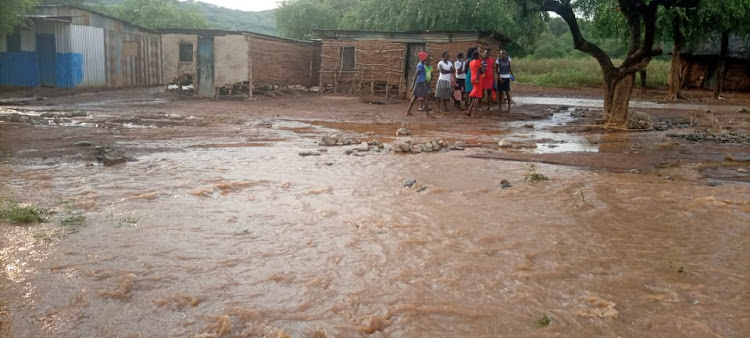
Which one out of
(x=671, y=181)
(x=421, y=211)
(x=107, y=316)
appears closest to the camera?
(x=107, y=316)

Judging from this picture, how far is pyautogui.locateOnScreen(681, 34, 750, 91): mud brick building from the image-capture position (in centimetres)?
2580

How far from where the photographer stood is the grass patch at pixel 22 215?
14.4ft

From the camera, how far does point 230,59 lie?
1834 centimetres

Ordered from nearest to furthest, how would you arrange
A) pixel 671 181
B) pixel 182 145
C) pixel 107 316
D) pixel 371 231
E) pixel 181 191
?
pixel 107 316
pixel 371 231
pixel 181 191
pixel 671 181
pixel 182 145

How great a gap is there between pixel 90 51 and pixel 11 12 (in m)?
3.55

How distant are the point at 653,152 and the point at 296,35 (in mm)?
28594

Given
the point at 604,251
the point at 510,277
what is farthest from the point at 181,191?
the point at 604,251

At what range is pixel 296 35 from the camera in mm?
34500

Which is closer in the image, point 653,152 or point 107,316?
point 107,316

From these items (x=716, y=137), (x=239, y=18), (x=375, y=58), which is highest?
(x=239, y=18)

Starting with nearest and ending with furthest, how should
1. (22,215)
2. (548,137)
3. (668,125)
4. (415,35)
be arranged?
(22,215), (548,137), (668,125), (415,35)

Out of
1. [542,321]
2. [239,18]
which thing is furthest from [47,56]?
[239,18]

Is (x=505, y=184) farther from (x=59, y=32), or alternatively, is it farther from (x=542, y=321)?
(x=59, y=32)

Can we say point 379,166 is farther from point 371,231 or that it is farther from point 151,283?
point 151,283
